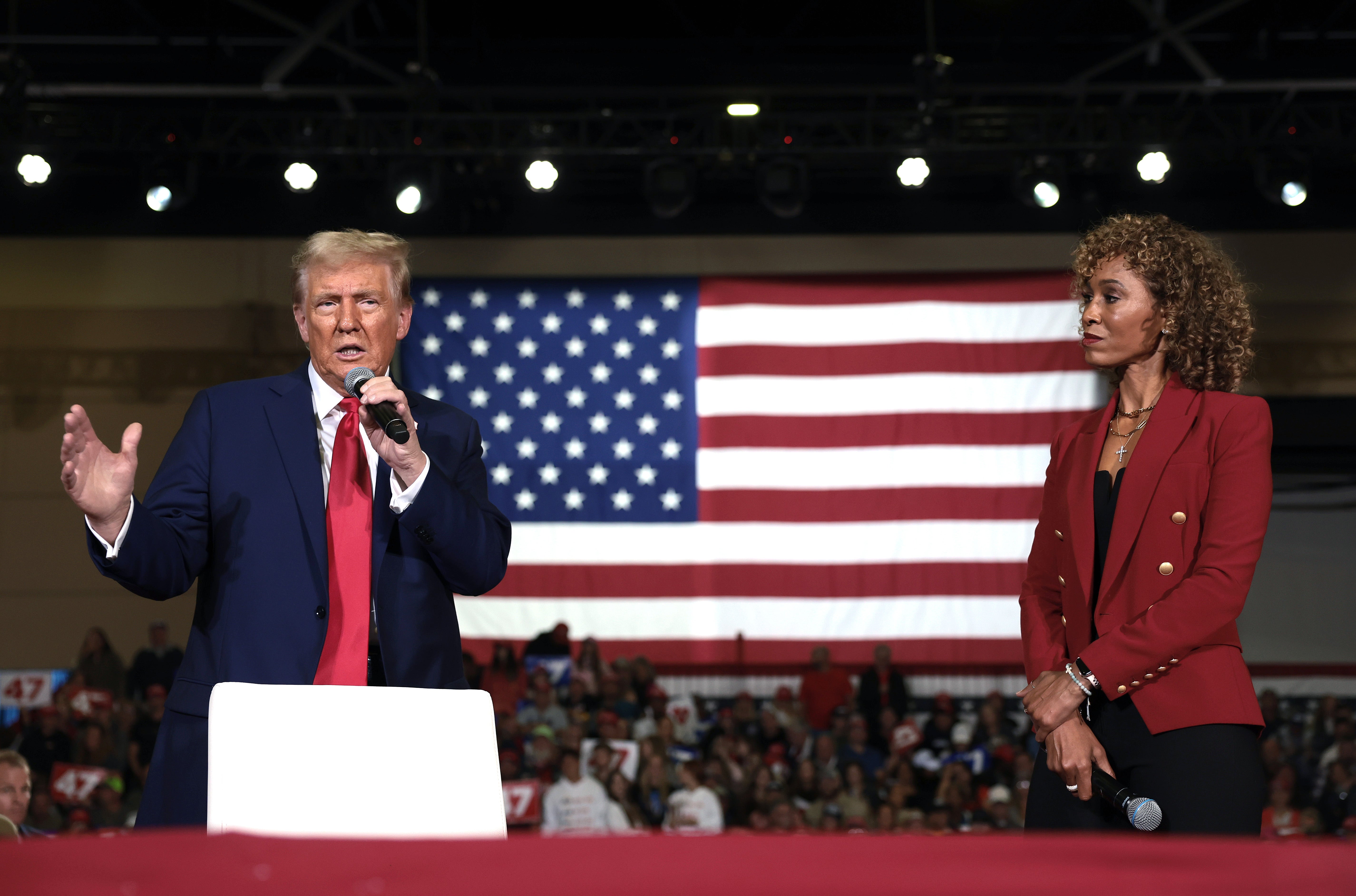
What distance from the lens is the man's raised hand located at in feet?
Result: 5.50

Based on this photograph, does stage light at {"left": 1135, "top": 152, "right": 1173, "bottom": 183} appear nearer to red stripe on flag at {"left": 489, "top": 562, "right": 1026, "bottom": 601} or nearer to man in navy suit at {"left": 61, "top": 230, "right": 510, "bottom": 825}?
red stripe on flag at {"left": 489, "top": 562, "right": 1026, "bottom": 601}

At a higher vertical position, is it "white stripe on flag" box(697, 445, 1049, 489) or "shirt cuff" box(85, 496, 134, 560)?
"white stripe on flag" box(697, 445, 1049, 489)

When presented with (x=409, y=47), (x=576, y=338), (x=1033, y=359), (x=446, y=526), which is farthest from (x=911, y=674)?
(x=446, y=526)

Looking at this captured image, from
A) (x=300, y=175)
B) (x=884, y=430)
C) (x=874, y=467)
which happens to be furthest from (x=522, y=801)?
(x=300, y=175)

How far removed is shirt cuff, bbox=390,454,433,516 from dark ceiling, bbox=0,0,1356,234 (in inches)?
221

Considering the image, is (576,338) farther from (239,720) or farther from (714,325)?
(239,720)

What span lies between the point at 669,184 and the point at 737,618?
10.3ft

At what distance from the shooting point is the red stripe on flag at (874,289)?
9148mm

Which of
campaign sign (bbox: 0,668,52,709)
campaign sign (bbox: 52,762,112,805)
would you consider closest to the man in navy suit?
campaign sign (bbox: 52,762,112,805)

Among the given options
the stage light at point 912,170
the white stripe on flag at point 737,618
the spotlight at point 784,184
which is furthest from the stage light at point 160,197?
the stage light at point 912,170

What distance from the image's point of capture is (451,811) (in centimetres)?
160

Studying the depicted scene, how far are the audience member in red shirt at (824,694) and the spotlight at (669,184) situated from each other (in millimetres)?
3396

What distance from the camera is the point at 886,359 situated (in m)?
9.05

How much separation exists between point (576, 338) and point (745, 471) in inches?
65.9
